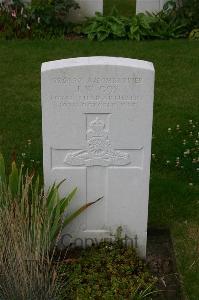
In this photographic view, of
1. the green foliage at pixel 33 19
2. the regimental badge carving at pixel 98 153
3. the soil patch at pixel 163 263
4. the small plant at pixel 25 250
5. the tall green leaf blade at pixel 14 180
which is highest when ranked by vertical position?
the green foliage at pixel 33 19

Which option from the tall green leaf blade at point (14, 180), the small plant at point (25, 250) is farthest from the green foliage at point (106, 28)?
the small plant at point (25, 250)

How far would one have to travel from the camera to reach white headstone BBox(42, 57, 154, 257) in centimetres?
431

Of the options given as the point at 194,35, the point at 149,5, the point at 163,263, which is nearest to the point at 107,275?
the point at 163,263

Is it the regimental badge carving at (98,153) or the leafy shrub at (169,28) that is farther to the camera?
the leafy shrub at (169,28)

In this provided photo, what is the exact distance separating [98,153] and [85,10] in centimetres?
711

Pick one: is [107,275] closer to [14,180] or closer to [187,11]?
[14,180]

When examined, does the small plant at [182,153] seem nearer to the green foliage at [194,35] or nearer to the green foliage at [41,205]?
the green foliage at [41,205]

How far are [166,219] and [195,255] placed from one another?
21.9 inches

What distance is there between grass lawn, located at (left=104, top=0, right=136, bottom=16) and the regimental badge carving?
825cm

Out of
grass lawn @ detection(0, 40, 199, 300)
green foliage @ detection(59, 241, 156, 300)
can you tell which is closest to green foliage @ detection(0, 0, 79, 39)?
grass lawn @ detection(0, 40, 199, 300)

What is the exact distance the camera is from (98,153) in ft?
14.9

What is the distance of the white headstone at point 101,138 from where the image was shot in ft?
14.1

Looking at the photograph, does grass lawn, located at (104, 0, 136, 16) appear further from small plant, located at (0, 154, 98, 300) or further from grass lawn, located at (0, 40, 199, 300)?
small plant, located at (0, 154, 98, 300)

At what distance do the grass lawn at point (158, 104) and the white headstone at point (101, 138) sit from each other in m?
0.68
